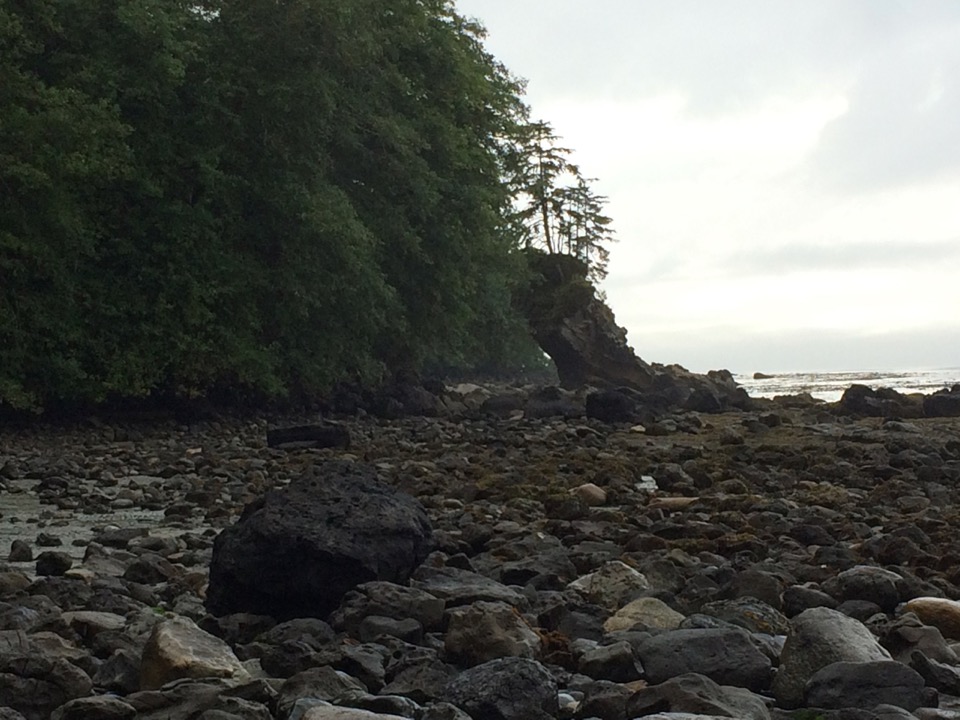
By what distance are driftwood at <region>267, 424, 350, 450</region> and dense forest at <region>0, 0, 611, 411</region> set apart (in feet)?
16.5

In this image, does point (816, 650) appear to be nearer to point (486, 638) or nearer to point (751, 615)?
point (751, 615)

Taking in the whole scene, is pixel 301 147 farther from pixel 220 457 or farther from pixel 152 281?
pixel 220 457

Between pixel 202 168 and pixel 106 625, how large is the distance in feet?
61.9

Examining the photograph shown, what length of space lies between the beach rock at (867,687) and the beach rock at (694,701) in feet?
0.77

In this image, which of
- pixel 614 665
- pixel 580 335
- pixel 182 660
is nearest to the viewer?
pixel 182 660

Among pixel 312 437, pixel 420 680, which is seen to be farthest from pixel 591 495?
pixel 312 437

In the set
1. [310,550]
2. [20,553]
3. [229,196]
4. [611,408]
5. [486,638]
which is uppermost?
[229,196]

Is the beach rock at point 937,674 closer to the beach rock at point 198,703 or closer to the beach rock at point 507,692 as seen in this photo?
the beach rock at point 507,692

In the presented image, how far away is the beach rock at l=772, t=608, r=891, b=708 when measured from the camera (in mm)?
4336

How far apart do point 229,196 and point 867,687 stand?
21.8 meters

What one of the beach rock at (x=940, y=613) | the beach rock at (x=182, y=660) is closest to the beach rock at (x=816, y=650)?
the beach rock at (x=940, y=613)

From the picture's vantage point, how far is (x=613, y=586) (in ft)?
20.1

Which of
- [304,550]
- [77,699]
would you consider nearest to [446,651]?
[304,550]

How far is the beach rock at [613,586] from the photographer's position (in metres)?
6.02
